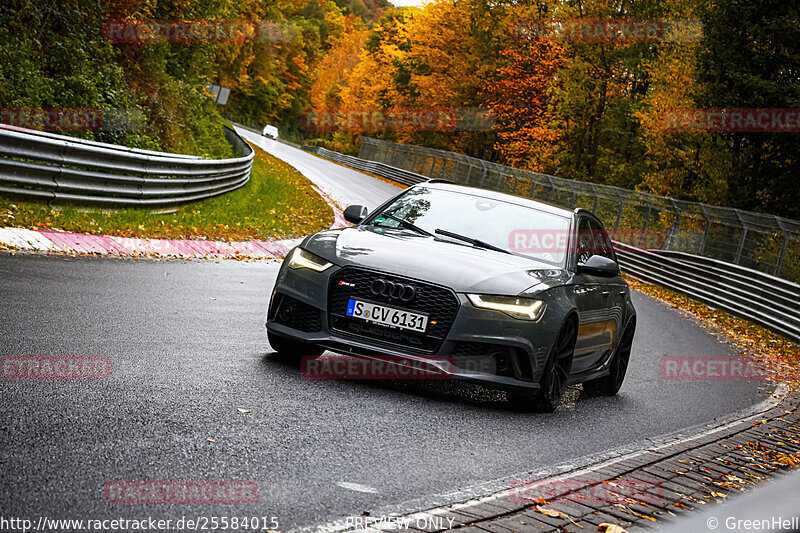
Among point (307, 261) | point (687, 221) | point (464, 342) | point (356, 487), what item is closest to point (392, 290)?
point (464, 342)

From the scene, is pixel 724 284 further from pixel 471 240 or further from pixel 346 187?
pixel 346 187

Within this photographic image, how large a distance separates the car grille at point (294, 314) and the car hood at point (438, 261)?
1.31ft

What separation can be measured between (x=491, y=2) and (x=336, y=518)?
56857mm

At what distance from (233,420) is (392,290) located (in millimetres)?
1828

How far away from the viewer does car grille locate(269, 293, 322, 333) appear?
7.29 meters

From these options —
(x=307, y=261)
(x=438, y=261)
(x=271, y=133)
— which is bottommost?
(x=271, y=133)

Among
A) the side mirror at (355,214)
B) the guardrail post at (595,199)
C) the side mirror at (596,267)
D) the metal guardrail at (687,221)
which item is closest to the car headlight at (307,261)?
the side mirror at (355,214)

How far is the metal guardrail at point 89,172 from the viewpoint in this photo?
13.9 m

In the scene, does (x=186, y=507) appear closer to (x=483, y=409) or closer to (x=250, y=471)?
(x=250, y=471)

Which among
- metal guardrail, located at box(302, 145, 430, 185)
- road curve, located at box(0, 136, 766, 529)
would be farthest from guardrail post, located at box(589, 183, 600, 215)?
road curve, located at box(0, 136, 766, 529)

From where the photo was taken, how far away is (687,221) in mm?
27953

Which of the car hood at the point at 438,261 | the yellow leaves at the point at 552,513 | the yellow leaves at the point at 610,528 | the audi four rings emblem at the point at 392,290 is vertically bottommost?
the yellow leaves at the point at 552,513

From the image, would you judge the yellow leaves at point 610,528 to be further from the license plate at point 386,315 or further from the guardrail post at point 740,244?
the guardrail post at point 740,244

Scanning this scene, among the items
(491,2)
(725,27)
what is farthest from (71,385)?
(491,2)
